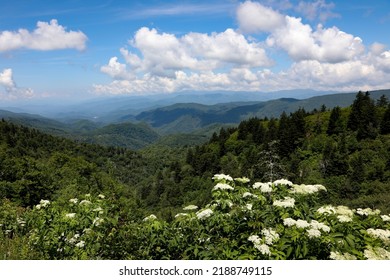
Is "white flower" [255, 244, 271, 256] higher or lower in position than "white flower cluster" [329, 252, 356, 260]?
higher

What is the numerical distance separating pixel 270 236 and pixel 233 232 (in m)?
0.95

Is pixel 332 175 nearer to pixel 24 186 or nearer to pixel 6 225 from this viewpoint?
pixel 24 186

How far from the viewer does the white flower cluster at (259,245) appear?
17.2 feet

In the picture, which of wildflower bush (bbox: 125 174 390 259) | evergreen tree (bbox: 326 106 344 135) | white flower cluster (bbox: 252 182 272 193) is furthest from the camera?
evergreen tree (bbox: 326 106 344 135)

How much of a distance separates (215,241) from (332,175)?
68962 mm

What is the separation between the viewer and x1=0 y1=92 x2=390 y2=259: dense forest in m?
6.39

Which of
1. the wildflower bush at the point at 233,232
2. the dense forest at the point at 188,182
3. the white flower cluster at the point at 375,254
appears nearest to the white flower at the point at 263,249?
the wildflower bush at the point at 233,232

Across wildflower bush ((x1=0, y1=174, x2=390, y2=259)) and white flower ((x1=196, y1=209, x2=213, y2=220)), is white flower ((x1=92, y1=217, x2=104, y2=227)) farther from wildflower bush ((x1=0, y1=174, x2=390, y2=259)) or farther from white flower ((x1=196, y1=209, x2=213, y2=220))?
white flower ((x1=196, y1=209, x2=213, y2=220))

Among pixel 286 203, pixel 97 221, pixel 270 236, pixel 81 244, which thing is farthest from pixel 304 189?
pixel 81 244


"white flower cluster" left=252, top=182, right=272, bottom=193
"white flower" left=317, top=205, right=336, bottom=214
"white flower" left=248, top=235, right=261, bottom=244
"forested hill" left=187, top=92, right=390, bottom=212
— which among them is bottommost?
"forested hill" left=187, top=92, right=390, bottom=212

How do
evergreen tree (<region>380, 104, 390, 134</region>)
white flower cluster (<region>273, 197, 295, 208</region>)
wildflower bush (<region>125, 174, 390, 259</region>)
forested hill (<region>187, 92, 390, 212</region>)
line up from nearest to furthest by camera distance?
1. wildflower bush (<region>125, 174, 390, 259</region>)
2. white flower cluster (<region>273, 197, 295, 208</region>)
3. forested hill (<region>187, 92, 390, 212</region>)
4. evergreen tree (<region>380, 104, 390, 134</region>)

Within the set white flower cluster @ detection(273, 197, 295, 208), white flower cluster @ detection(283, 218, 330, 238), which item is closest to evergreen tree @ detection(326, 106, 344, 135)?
white flower cluster @ detection(273, 197, 295, 208)

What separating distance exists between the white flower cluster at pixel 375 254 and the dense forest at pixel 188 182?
155mm

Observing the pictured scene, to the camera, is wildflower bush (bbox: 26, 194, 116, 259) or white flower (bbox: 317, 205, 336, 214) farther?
wildflower bush (bbox: 26, 194, 116, 259)
